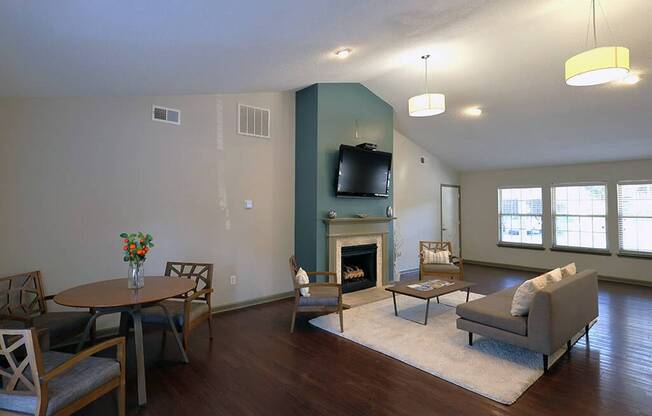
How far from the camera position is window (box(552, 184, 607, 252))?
6.55 metres

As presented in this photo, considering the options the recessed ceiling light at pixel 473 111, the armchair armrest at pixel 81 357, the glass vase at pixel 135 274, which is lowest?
the armchair armrest at pixel 81 357

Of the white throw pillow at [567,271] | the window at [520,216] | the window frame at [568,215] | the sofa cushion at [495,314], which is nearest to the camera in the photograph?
the sofa cushion at [495,314]

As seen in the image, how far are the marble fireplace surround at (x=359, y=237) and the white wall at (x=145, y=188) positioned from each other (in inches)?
29.4

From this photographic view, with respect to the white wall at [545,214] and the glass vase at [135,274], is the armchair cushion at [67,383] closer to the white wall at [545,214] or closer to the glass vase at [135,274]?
the glass vase at [135,274]

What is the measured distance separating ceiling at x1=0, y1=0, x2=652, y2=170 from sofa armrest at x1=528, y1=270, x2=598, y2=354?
9.09ft

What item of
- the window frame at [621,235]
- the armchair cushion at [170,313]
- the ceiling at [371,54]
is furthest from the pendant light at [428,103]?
the window frame at [621,235]

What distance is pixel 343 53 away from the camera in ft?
12.6

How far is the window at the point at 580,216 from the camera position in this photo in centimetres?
655

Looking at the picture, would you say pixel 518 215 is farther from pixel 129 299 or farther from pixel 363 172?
pixel 129 299

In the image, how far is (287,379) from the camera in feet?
9.11

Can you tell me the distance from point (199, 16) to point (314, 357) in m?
3.08

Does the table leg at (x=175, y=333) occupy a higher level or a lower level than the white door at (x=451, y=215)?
lower

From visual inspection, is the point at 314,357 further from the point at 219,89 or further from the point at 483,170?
the point at 483,170

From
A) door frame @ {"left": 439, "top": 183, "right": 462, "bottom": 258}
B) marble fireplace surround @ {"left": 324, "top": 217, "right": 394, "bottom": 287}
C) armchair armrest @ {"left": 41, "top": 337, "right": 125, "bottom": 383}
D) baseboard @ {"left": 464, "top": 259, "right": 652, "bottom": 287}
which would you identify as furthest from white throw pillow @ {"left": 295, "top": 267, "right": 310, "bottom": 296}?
baseboard @ {"left": 464, "top": 259, "right": 652, "bottom": 287}
